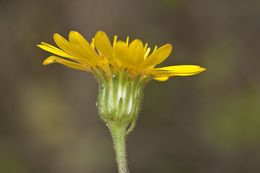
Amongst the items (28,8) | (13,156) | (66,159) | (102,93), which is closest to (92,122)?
(66,159)

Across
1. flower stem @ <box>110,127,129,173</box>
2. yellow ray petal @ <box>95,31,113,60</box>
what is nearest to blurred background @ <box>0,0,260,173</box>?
flower stem @ <box>110,127,129,173</box>

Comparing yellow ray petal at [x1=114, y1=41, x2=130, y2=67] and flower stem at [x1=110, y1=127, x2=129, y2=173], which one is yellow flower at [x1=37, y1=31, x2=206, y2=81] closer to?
yellow ray petal at [x1=114, y1=41, x2=130, y2=67]

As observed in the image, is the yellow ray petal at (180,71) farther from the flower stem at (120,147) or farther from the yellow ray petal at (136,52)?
the flower stem at (120,147)

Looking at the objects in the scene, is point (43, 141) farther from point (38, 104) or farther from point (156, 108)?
point (156, 108)

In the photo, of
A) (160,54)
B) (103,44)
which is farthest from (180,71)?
(103,44)

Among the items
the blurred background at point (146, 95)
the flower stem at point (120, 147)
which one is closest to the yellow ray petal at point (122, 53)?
the flower stem at point (120, 147)

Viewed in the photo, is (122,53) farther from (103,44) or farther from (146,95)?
(146,95)
